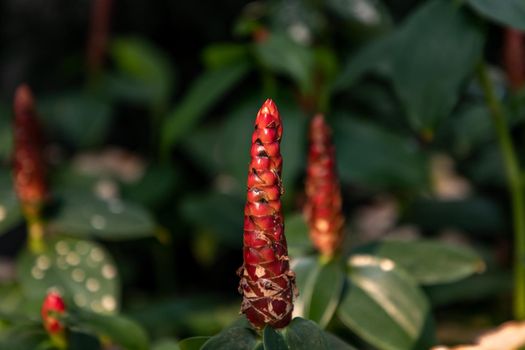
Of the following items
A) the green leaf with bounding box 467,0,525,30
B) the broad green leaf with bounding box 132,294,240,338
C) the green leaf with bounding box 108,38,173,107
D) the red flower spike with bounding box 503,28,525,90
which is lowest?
the broad green leaf with bounding box 132,294,240,338

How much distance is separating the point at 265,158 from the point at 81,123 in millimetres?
1182

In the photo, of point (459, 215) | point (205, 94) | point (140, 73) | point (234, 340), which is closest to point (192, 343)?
point (234, 340)

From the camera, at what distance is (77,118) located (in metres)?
1.80

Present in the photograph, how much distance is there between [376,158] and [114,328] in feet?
2.32

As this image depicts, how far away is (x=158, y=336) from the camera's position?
1.47 metres

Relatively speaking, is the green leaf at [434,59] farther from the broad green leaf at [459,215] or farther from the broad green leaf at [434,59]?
the broad green leaf at [459,215]

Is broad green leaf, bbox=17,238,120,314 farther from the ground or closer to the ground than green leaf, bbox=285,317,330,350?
closer to the ground

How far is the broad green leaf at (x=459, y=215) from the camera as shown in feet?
5.52

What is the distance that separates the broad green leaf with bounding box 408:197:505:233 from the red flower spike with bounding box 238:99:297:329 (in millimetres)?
1021

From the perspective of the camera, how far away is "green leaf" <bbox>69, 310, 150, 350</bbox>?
86 centimetres

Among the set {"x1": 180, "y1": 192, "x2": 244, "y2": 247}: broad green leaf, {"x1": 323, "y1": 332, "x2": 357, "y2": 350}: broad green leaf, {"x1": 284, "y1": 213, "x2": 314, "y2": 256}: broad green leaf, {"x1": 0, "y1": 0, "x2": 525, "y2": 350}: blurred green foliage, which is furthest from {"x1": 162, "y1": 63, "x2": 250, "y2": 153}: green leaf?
{"x1": 323, "y1": 332, "x2": 357, "y2": 350}: broad green leaf

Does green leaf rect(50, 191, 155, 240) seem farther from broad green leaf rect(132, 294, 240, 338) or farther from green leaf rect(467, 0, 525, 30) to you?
green leaf rect(467, 0, 525, 30)

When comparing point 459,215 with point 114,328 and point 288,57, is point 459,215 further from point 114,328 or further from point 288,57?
point 114,328

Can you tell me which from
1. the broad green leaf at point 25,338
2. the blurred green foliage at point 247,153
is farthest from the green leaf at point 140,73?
the broad green leaf at point 25,338
